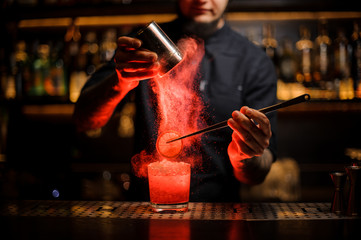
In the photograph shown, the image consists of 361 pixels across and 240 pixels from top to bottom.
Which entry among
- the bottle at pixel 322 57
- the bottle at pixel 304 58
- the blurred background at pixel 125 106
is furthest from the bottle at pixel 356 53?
the bottle at pixel 304 58

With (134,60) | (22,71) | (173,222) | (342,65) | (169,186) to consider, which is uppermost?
(22,71)

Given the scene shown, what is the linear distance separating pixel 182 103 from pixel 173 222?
28.7 inches

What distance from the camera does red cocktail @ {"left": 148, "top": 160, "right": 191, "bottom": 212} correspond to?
4.32 feet

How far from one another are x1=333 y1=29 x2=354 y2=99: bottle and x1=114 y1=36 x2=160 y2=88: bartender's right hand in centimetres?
198

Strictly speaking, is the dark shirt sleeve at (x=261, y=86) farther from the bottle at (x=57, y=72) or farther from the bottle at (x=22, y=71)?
the bottle at (x=22, y=71)

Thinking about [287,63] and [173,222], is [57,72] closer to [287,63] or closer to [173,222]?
[287,63]

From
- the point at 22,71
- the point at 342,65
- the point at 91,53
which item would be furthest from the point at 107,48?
the point at 342,65

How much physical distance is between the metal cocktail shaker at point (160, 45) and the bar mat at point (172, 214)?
512 millimetres

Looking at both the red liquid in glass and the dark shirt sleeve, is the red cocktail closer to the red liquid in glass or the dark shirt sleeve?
the red liquid in glass

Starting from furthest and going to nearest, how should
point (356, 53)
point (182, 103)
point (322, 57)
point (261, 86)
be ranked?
point (322, 57) → point (356, 53) → point (261, 86) → point (182, 103)

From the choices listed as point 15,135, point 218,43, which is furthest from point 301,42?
point 15,135

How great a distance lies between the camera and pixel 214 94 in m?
2.16

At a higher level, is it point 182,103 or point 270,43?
point 270,43

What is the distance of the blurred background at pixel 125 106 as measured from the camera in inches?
114
